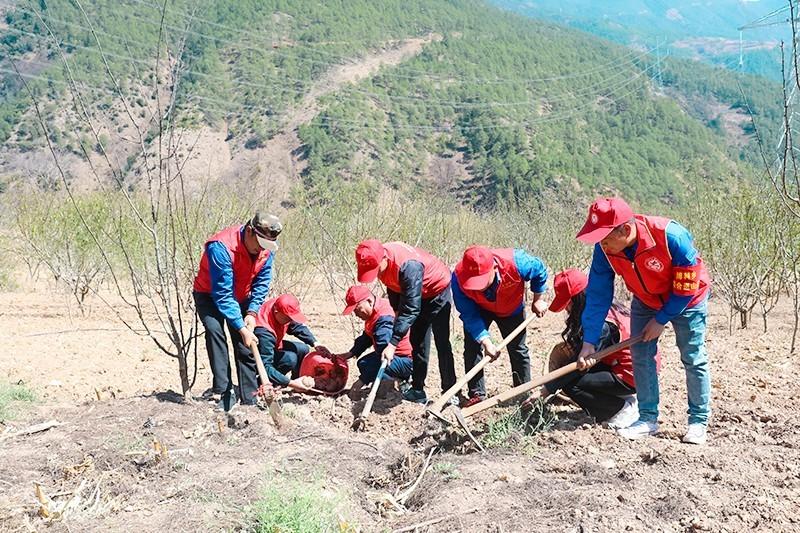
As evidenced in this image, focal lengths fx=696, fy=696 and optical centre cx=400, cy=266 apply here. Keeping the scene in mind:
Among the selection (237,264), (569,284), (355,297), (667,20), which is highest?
(667,20)

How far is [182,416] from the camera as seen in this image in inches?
180

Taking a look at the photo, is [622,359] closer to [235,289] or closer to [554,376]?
[554,376]

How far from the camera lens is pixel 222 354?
190 inches

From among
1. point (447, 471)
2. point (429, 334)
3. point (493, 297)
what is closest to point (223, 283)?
point (429, 334)

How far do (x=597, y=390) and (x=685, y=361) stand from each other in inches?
23.4

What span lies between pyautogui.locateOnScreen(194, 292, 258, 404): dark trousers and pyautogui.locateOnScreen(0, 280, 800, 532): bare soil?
245mm

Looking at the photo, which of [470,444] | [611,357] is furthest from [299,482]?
[611,357]

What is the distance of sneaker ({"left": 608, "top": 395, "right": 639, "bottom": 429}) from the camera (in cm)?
400

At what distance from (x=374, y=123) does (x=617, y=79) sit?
2651 centimetres

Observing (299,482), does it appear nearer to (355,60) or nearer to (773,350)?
(773,350)

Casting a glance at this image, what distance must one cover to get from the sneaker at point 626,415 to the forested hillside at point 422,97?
30069 millimetres

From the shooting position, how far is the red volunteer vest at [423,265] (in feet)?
14.8

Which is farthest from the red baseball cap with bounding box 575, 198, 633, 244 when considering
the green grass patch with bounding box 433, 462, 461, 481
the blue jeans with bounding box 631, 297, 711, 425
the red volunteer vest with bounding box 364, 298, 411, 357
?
the red volunteer vest with bounding box 364, 298, 411, 357

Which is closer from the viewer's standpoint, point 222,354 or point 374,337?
point 222,354
